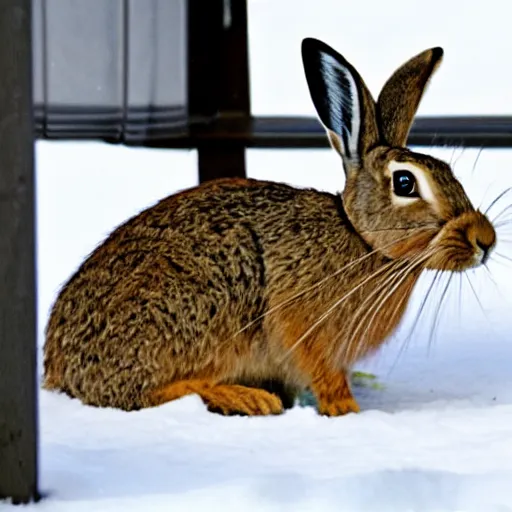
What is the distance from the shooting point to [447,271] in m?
2.14

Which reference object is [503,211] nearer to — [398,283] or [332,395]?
[398,283]

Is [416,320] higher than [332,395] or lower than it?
higher

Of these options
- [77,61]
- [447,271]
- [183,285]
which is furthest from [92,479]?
[77,61]

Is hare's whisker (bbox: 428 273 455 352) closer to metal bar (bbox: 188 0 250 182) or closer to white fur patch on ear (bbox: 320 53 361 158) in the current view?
white fur patch on ear (bbox: 320 53 361 158)

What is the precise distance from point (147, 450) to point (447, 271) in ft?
1.83

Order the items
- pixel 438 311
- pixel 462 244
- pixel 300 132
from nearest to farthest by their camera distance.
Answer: pixel 462 244 → pixel 438 311 → pixel 300 132

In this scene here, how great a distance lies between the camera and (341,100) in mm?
2137

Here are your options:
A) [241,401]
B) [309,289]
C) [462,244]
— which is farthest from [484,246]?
[241,401]

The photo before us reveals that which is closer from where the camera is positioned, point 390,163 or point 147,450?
point 147,450

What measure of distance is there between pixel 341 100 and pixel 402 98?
0.12m

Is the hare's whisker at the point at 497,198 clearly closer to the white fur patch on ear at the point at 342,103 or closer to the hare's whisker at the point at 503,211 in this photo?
the hare's whisker at the point at 503,211

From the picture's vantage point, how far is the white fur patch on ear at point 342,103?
6.97ft

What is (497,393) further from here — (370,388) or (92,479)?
Answer: (92,479)

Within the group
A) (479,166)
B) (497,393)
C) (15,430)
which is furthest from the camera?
(479,166)
